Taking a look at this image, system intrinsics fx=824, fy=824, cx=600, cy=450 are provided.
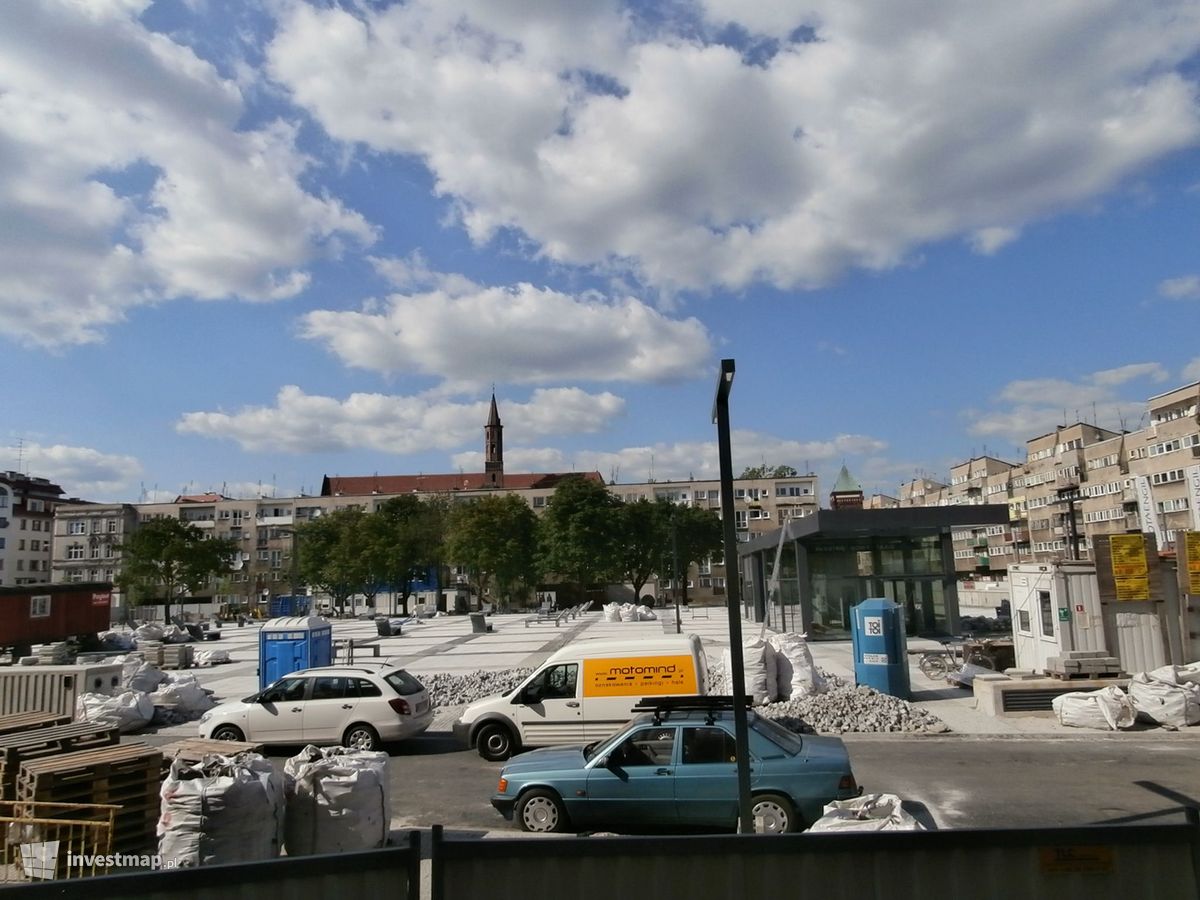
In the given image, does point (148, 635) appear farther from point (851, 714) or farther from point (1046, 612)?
point (1046, 612)

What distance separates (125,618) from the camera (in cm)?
7319

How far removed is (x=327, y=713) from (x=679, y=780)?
7.75m

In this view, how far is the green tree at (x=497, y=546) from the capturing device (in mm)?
71312

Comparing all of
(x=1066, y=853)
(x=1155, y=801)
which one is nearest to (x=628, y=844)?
(x=1066, y=853)

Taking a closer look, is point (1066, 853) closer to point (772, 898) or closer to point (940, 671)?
point (772, 898)

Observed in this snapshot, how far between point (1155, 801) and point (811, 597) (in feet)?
71.7

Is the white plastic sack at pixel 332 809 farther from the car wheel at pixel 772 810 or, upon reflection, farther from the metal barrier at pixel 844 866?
the metal barrier at pixel 844 866

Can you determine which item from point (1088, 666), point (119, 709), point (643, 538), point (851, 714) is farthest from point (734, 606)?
point (643, 538)

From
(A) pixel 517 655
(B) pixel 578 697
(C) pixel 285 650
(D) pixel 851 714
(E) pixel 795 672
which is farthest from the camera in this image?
(A) pixel 517 655

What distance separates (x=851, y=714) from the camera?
15297 millimetres

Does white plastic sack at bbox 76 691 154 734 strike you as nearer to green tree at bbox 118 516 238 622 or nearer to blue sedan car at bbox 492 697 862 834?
blue sedan car at bbox 492 697 862 834

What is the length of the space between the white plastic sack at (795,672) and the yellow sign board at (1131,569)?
647 centimetres

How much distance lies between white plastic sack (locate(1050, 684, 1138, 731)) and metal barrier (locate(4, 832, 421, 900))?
14.3 m
